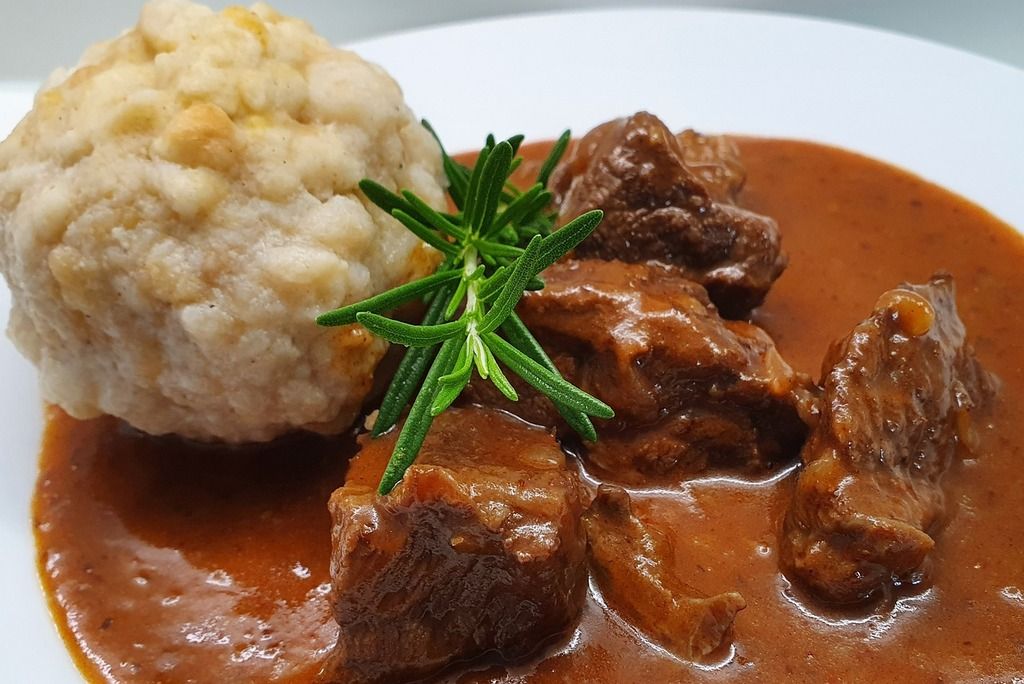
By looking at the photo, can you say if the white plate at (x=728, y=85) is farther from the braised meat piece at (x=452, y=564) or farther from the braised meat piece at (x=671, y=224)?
the braised meat piece at (x=452, y=564)

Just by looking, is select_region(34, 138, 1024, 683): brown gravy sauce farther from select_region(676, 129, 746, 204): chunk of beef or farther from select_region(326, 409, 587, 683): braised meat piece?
select_region(676, 129, 746, 204): chunk of beef

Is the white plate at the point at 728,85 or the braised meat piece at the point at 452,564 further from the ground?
the white plate at the point at 728,85

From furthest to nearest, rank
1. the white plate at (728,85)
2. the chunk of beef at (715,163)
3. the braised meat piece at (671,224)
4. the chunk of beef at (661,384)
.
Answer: the white plate at (728,85), the chunk of beef at (715,163), the braised meat piece at (671,224), the chunk of beef at (661,384)

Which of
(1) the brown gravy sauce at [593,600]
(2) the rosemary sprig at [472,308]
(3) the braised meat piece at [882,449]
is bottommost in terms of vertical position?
(1) the brown gravy sauce at [593,600]

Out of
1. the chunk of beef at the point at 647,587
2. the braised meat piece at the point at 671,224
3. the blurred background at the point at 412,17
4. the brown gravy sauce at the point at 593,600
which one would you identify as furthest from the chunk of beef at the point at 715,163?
the blurred background at the point at 412,17

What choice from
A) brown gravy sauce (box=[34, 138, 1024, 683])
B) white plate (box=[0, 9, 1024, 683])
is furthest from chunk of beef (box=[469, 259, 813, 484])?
white plate (box=[0, 9, 1024, 683])

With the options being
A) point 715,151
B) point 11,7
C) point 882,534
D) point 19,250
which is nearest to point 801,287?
point 715,151
